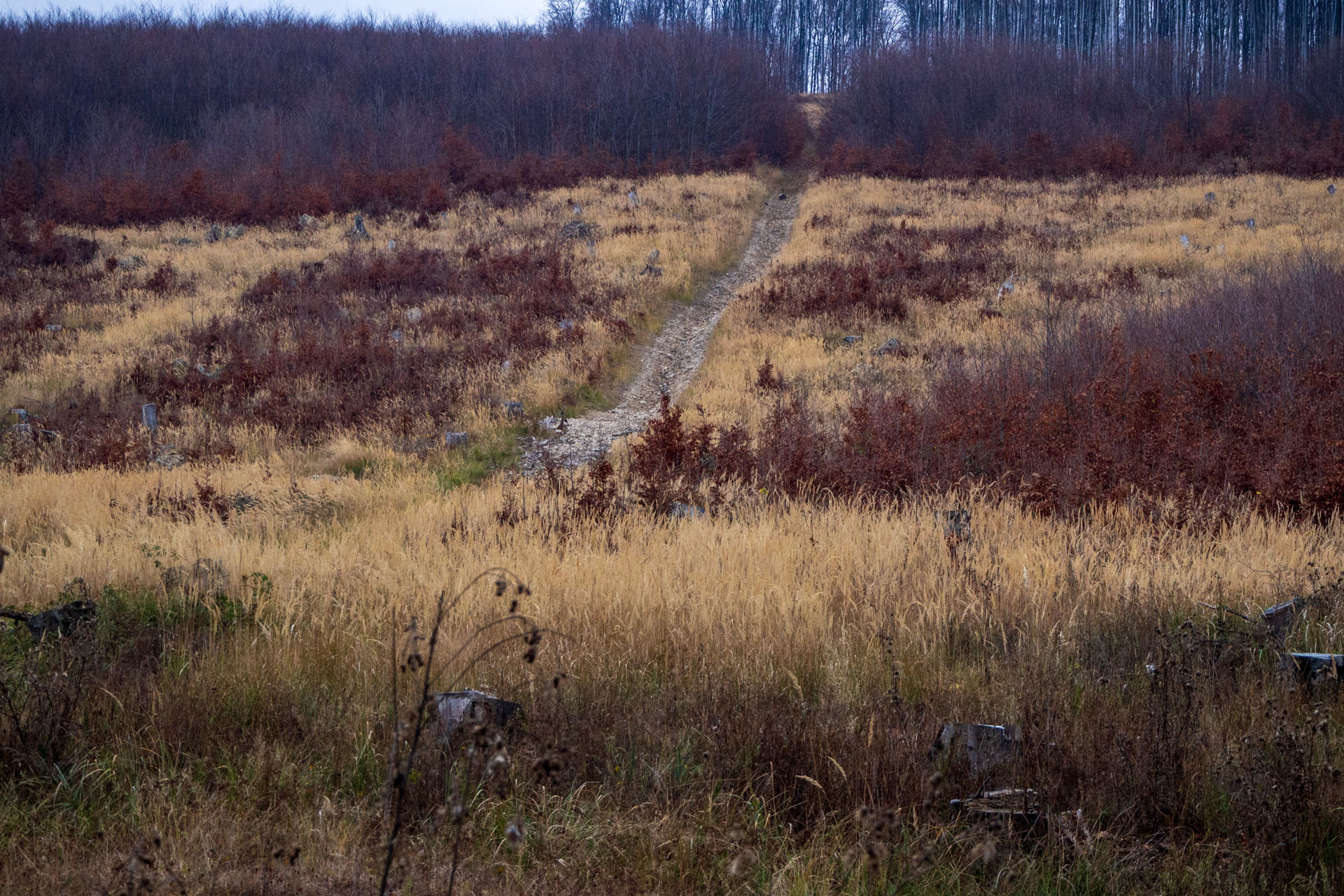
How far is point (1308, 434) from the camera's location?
6984 millimetres

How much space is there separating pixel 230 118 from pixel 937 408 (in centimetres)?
4662

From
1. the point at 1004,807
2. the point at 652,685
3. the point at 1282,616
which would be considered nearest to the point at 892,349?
the point at 1282,616

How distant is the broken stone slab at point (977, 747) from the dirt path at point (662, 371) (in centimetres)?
677

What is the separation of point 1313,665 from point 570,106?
151 ft

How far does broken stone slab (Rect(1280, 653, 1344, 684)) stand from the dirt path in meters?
6.99

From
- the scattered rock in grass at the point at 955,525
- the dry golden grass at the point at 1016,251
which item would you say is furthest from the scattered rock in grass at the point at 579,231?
the scattered rock in grass at the point at 955,525

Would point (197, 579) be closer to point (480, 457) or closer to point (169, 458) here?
point (480, 457)

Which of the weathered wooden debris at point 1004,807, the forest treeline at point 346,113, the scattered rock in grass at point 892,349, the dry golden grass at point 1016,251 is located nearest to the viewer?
the weathered wooden debris at point 1004,807

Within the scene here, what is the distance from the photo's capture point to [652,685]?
3.58 metres

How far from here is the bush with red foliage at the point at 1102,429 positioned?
22.1 feet

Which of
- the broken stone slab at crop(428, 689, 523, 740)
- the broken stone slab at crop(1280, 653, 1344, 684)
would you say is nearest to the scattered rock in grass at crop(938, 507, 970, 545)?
A: the broken stone slab at crop(1280, 653, 1344, 684)

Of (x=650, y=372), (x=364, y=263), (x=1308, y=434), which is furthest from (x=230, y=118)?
(x=1308, y=434)

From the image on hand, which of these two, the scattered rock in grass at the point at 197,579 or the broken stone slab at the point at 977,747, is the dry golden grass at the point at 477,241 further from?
the broken stone slab at the point at 977,747

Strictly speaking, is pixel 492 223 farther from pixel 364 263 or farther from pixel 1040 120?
pixel 1040 120
